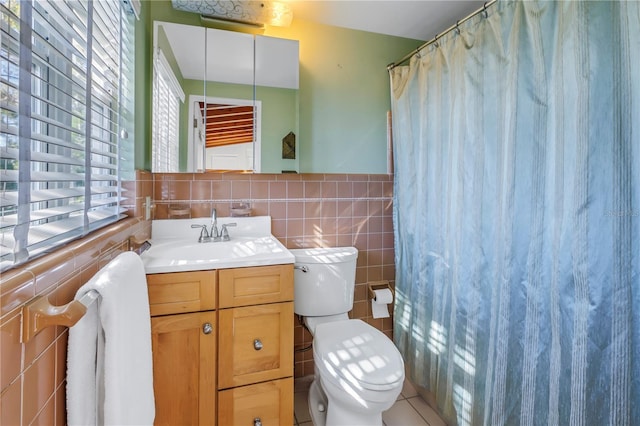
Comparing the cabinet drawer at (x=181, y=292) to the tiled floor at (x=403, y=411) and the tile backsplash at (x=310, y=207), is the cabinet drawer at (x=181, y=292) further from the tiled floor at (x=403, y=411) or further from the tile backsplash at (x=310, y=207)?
the tiled floor at (x=403, y=411)

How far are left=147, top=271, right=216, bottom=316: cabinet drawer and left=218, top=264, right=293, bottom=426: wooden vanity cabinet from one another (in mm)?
47

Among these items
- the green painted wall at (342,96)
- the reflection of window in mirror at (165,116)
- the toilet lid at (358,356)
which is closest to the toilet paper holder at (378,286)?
the toilet lid at (358,356)

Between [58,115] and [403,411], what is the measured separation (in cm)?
203

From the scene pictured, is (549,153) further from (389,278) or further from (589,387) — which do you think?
(389,278)

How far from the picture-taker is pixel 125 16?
1264mm

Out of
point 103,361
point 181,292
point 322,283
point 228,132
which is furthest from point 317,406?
point 228,132

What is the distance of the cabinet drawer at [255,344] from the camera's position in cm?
132

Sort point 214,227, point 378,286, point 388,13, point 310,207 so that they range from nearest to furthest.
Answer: point 214,227, point 388,13, point 310,207, point 378,286

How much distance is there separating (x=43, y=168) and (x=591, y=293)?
1.61 meters

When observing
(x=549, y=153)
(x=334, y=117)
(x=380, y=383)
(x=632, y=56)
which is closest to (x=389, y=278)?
(x=380, y=383)

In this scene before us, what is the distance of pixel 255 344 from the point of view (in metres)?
1.36

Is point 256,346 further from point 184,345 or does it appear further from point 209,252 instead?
point 209,252

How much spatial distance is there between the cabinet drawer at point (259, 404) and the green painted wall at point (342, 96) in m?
1.13

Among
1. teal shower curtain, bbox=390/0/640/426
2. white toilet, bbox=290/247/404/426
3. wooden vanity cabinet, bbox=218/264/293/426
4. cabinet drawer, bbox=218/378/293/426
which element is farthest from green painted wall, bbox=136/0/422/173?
cabinet drawer, bbox=218/378/293/426
